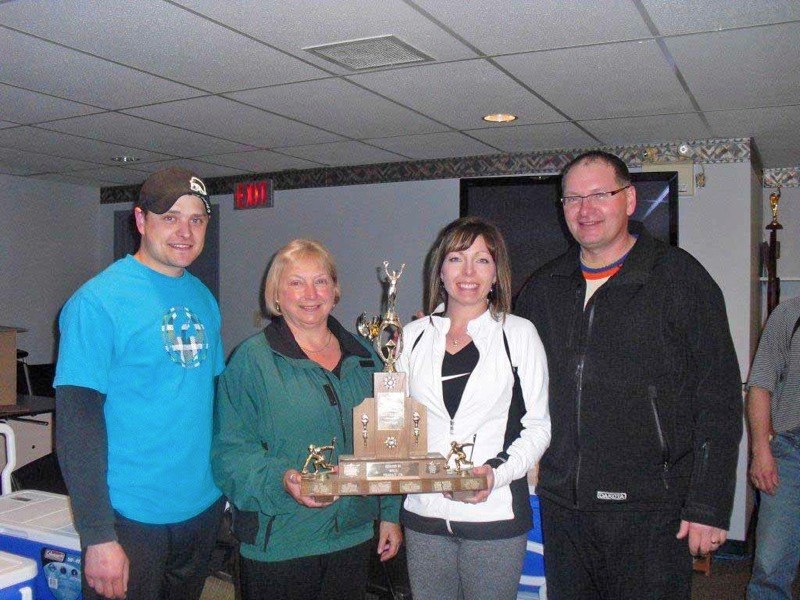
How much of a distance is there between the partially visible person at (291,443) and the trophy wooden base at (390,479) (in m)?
0.05

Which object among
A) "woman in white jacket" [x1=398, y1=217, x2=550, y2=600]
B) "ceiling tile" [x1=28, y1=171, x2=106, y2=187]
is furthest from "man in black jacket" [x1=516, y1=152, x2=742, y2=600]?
"ceiling tile" [x1=28, y1=171, x2=106, y2=187]

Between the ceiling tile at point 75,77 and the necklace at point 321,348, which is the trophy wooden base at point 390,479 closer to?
the necklace at point 321,348

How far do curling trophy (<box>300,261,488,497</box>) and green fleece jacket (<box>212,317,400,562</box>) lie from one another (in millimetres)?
66

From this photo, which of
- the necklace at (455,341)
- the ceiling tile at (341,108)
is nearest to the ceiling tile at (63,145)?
the ceiling tile at (341,108)

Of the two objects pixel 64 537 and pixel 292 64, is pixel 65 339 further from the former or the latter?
pixel 292 64

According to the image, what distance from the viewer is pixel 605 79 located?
3199 mm

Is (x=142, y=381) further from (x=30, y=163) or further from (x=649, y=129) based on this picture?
(x=30, y=163)

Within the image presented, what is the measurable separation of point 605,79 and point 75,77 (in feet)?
7.66

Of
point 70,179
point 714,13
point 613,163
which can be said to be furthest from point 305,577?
point 70,179

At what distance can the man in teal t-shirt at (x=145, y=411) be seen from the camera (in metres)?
1.71

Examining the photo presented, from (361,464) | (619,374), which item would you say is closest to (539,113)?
(619,374)

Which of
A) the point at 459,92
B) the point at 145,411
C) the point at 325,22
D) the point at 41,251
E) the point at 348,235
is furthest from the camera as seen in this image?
the point at 41,251

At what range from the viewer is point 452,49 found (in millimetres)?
2818

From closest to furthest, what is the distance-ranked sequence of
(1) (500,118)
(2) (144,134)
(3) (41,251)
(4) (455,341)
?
(4) (455,341) → (1) (500,118) → (2) (144,134) → (3) (41,251)
